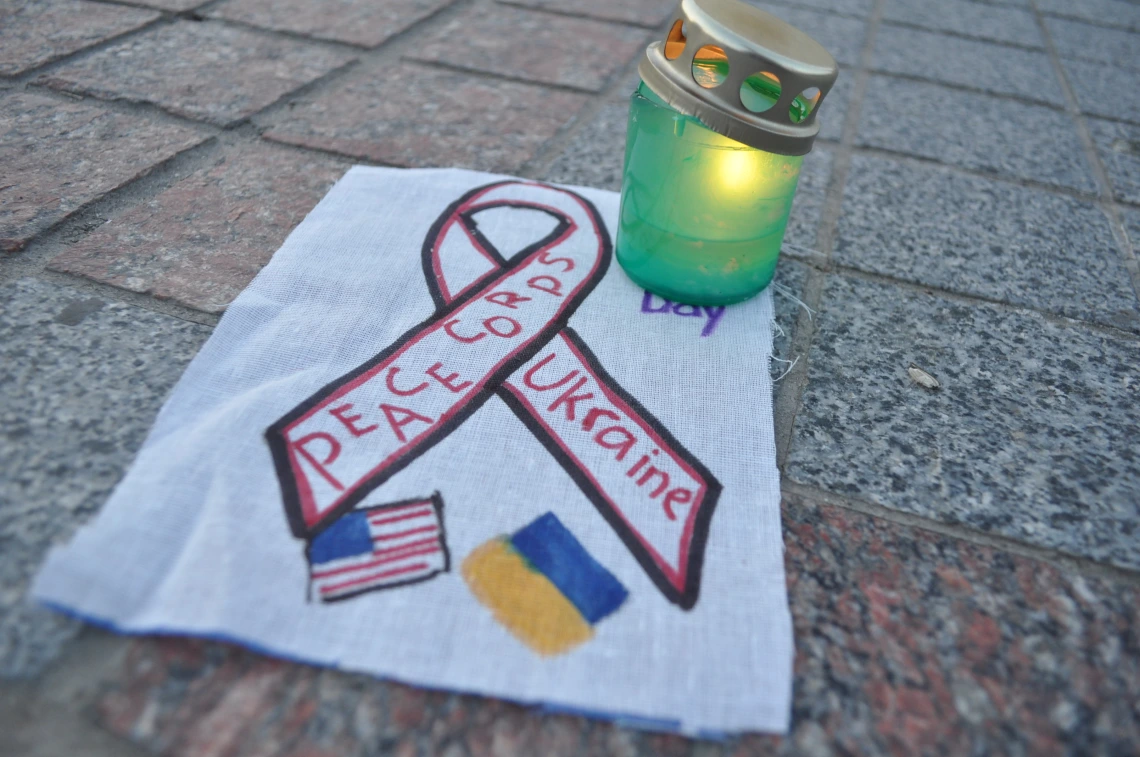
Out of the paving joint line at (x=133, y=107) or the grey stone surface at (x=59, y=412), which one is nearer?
the grey stone surface at (x=59, y=412)

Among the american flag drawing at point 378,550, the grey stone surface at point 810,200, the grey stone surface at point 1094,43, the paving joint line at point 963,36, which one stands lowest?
the american flag drawing at point 378,550

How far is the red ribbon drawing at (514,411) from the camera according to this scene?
562 mm

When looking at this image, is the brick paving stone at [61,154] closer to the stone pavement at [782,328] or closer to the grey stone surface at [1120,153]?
the stone pavement at [782,328]

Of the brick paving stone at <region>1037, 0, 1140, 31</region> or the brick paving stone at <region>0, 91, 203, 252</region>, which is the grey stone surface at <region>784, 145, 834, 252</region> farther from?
the brick paving stone at <region>1037, 0, 1140, 31</region>

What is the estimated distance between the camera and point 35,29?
3.92 ft

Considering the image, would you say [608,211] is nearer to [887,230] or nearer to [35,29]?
[887,230]

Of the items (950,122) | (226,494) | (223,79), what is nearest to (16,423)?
(226,494)

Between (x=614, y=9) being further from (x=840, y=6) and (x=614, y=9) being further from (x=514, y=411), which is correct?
(x=514, y=411)

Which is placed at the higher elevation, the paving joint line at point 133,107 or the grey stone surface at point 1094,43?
the grey stone surface at point 1094,43

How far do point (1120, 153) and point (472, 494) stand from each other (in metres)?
1.23

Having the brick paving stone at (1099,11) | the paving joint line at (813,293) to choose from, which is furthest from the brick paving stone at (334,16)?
the brick paving stone at (1099,11)

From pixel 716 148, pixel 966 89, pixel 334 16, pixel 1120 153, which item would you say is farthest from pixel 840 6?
pixel 716 148

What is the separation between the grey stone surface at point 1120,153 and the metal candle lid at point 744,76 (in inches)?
28.9

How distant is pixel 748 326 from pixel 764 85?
22cm
